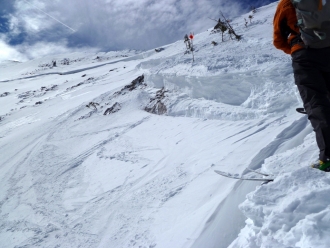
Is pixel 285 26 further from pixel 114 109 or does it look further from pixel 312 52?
pixel 114 109

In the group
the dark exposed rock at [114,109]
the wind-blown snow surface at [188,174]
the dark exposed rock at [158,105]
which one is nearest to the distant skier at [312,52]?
the wind-blown snow surface at [188,174]

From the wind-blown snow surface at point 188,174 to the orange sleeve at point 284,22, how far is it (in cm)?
118

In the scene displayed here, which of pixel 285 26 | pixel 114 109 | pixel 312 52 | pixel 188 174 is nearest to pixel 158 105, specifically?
pixel 114 109

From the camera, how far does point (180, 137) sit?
579cm

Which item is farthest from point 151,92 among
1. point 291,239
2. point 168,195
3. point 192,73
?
point 291,239

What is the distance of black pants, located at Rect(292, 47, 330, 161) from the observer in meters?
1.95

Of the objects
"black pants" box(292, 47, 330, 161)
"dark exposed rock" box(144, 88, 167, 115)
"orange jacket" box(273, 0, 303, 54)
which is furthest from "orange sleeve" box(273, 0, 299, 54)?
"dark exposed rock" box(144, 88, 167, 115)

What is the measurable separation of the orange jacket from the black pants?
143mm

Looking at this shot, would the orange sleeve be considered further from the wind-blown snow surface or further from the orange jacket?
the wind-blown snow surface

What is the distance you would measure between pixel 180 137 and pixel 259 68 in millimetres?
2447

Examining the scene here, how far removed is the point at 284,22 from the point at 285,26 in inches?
1.8

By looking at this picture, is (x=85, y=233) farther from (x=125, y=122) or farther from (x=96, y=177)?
(x=125, y=122)

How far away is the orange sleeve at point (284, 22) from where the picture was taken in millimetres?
2213

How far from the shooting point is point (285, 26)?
7.68 ft
